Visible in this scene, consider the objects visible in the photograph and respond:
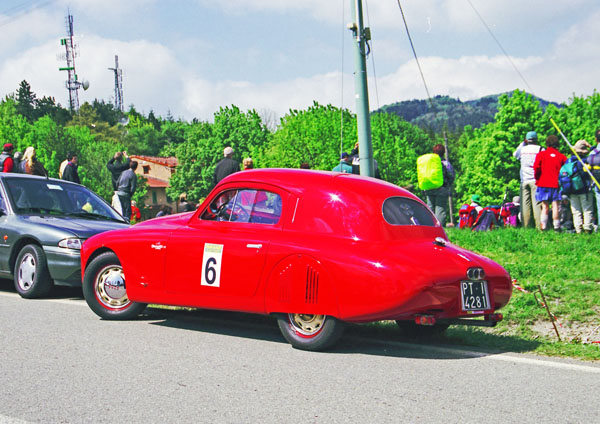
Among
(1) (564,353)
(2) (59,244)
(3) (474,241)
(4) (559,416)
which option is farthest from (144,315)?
(3) (474,241)

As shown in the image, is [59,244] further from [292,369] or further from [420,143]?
[420,143]

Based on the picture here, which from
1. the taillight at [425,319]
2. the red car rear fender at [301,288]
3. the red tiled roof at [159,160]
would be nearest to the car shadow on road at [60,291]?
the red car rear fender at [301,288]

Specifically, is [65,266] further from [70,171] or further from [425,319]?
[70,171]

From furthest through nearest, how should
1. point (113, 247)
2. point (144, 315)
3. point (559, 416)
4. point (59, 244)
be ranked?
point (59, 244) → point (144, 315) → point (113, 247) → point (559, 416)

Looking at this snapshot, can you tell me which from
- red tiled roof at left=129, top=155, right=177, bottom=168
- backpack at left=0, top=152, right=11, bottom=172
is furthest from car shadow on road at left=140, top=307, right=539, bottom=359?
red tiled roof at left=129, top=155, right=177, bottom=168

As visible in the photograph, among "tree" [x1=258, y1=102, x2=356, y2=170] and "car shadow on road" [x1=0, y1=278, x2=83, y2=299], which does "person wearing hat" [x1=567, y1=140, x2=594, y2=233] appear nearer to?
"car shadow on road" [x1=0, y1=278, x2=83, y2=299]

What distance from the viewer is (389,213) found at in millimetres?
6574

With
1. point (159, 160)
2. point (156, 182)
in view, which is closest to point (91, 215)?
point (156, 182)

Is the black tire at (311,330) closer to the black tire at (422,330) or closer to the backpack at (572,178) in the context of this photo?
the black tire at (422,330)

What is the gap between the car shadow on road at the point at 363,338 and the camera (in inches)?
252

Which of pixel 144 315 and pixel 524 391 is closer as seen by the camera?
pixel 524 391

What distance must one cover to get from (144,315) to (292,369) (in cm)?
317

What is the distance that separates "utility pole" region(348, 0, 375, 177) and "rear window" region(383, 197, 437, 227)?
478 centimetres

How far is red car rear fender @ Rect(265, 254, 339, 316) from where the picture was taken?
20.4 ft
